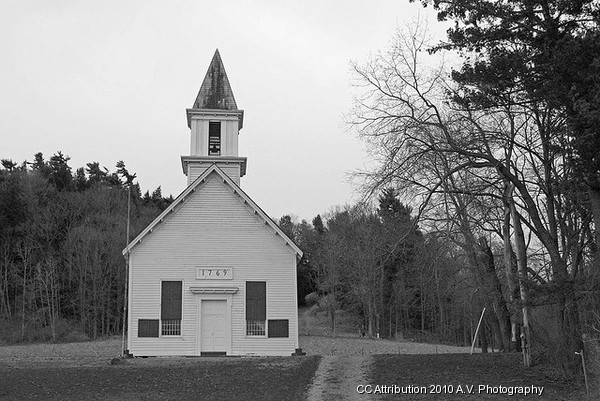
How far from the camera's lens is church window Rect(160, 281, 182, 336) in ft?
95.8

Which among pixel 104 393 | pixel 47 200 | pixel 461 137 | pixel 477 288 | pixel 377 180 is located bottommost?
pixel 104 393

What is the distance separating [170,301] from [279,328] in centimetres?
499

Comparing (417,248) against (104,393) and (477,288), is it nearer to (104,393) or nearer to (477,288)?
(477,288)

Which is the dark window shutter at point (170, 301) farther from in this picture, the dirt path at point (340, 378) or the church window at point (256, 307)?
the dirt path at point (340, 378)

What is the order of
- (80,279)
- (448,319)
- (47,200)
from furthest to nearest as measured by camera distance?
1. (448,319)
2. (47,200)
3. (80,279)

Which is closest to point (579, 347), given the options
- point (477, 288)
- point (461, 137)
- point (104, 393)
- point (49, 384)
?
point (461, 137)

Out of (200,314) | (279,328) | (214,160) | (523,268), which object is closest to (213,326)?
(200,314)

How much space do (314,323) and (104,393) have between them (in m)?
53.7

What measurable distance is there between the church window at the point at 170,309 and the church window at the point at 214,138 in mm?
8202

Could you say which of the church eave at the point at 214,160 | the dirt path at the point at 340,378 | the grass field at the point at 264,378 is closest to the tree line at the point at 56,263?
the church eave at the point at 214,160

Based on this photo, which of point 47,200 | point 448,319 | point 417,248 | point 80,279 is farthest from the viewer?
point 448,319

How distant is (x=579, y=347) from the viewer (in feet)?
62.7

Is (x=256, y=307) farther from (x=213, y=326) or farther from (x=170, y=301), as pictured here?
(x=170, y=301)

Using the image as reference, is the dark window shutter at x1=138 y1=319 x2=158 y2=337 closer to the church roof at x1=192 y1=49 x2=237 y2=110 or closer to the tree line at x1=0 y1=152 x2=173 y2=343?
the church roof at x1=192 y1=49 x2=237 y2=110
